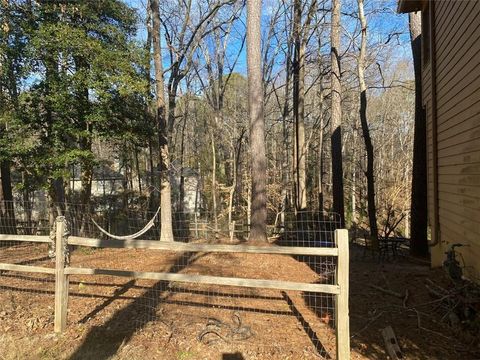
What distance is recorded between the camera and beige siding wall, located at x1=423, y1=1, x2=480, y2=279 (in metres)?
5.22

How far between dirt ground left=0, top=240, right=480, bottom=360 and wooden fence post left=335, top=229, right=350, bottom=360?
1.26 ft

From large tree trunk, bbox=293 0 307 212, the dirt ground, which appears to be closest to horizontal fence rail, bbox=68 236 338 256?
the dirt ground

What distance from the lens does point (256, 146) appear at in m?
9.44

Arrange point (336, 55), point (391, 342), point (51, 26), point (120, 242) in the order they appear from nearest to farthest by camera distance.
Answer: point (391, 342), point (120, 242), point (51, 26), point (336, 55)

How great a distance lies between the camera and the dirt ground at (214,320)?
390 cm

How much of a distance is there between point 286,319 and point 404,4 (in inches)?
313

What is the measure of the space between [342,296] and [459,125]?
13.3 ft

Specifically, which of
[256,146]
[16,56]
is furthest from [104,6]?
[256,146]

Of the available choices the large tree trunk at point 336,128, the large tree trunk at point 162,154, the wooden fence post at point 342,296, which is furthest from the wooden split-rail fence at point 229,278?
the large tree trunk at point 336,128

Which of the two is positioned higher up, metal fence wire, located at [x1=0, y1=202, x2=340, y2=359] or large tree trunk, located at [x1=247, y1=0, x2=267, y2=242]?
large tree trunk, located at [x1=247, y1=0, x2=267, y2=242]

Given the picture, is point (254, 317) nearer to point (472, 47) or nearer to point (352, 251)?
point (472, 47)

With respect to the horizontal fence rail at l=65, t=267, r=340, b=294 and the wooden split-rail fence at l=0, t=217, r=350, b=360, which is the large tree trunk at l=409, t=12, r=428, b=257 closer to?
the wooden split-rail fence at l=0, t=217, r=350, b=360

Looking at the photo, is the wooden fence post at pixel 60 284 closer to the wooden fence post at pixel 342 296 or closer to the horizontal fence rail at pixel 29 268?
the horizontal fence rail at pixel 29 268

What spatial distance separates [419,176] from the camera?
9555 millimetres
